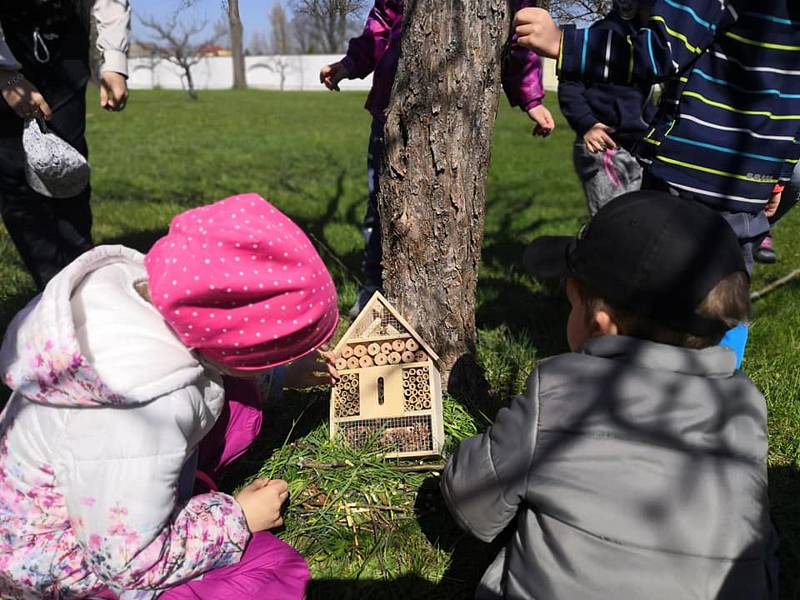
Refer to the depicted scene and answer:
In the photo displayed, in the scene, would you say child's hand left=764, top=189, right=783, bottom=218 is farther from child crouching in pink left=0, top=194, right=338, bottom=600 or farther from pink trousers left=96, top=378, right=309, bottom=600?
pink trousers left=96, top=378, right=309, bottom=600

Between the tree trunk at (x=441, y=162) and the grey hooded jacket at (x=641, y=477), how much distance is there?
946 mm

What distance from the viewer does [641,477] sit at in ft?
4.10

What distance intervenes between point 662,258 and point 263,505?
1.20 metres

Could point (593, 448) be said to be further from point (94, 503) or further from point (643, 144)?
point (643, 144)

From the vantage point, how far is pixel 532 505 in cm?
138

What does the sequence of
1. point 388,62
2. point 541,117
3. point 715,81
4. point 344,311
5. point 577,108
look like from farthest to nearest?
point 344,311 < point 577,108 < point 541,117 < point 388,62 < point 715,81

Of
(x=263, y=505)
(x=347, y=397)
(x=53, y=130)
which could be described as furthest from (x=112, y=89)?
(x=263, y=505)

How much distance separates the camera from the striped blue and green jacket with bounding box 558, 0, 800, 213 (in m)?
1.86

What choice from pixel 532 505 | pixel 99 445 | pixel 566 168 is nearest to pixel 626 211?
pixel 532 505

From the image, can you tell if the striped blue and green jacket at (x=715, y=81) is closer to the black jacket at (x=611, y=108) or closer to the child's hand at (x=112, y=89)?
the black jacket at (x=611, y=108)

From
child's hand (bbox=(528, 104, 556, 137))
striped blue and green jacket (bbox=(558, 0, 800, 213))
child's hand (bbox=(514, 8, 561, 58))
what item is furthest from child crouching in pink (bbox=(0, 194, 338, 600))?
child's hand (bbox=(528, 104, 556, 137))

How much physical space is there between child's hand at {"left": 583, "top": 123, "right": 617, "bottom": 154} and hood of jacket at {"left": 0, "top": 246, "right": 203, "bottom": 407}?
2124 mm

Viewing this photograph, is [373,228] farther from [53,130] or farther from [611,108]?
Answer: [53,130]

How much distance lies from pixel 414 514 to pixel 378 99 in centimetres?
174
